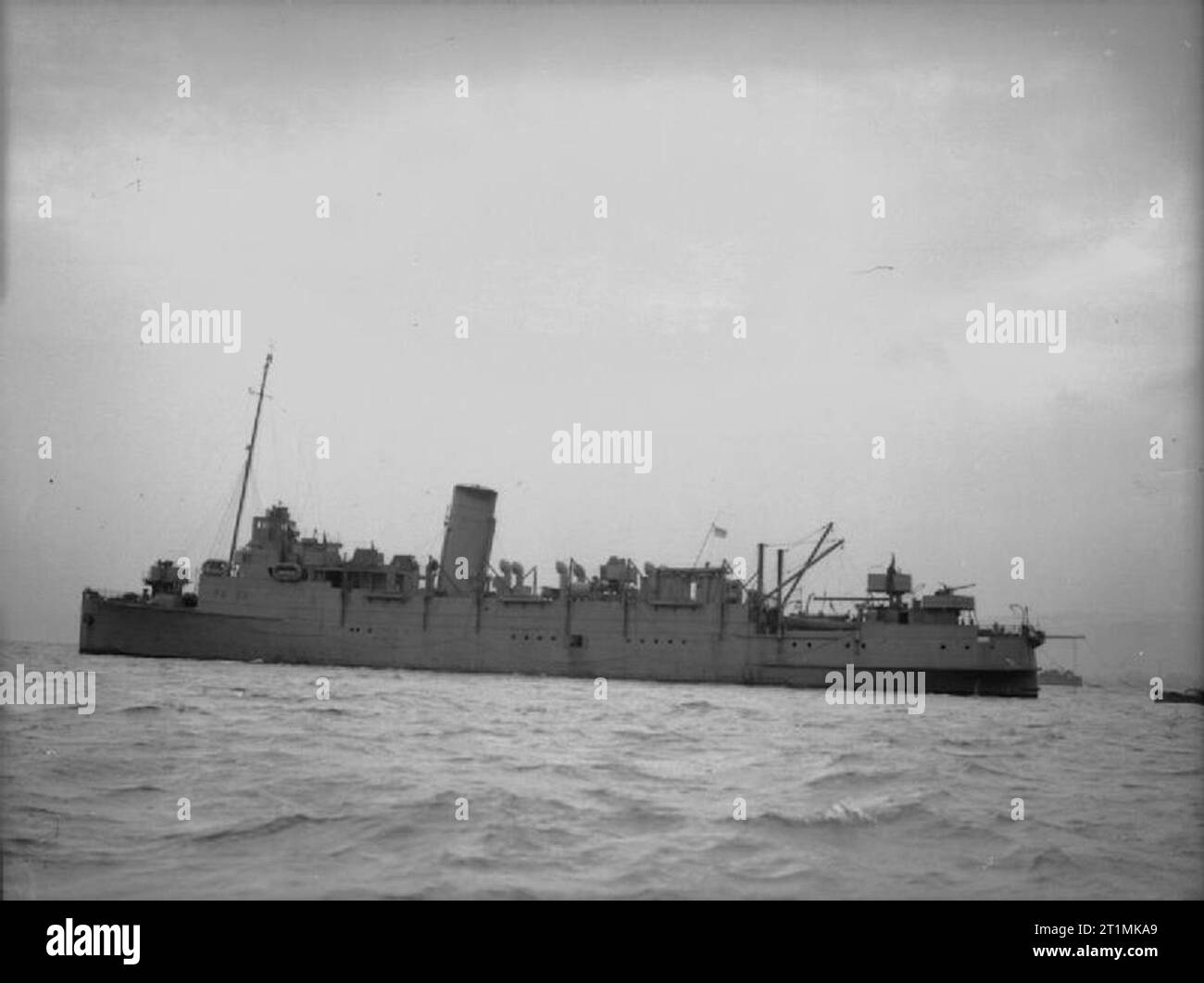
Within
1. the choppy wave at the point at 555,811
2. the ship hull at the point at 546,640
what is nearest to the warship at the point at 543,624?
the ship hull at the point at 546,640

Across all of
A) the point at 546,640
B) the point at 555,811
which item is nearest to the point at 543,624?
the point at 546,640

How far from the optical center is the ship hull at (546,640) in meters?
43.3

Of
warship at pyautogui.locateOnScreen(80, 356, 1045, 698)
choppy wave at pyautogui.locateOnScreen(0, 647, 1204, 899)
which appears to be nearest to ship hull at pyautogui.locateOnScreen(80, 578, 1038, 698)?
warship at pyautogui.locateOnScreen(80, 356, 1045, 698)

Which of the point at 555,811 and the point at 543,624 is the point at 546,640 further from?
the point at 555,811

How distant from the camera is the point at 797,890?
7965 millimetres

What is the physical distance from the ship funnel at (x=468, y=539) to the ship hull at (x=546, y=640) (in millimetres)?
3705

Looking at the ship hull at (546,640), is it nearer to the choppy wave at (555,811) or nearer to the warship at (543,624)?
the warship at (543,624)

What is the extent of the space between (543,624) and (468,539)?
7519 millimetres

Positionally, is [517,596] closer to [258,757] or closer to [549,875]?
[258,757]

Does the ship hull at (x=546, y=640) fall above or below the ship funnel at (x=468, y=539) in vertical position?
below

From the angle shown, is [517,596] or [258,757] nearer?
→ [258,757]

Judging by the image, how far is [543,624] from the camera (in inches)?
1769
